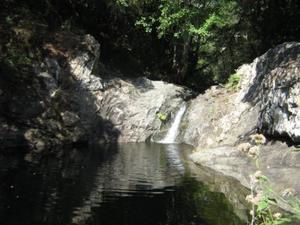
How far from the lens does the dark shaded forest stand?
29.3 metres

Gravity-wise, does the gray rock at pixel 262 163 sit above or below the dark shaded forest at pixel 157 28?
below

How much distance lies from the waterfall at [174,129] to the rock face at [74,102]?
0.37 m

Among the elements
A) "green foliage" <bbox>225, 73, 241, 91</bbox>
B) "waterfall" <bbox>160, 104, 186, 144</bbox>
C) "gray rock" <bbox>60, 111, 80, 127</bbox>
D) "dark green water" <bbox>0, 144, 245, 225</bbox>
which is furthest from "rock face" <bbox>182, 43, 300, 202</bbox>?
"gray rock" <bbox>60, 111, 80, 127</bbox>

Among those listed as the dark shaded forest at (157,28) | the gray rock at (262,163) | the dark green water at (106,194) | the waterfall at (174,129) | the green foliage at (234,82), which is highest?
the dark shaded forest at (157,28)

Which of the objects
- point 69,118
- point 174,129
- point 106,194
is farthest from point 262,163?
point 174,129

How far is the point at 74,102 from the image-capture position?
92.8 ft

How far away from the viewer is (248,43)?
3744cm

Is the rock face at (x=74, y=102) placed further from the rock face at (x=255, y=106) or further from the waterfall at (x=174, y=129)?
the rock face at (x=255, y=106)

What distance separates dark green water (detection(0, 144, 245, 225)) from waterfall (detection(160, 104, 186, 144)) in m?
7.94

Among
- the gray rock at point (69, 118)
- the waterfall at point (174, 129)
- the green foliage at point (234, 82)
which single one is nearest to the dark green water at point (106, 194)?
the gray rock at point (69, 118)

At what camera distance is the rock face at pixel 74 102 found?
2519 centimetres

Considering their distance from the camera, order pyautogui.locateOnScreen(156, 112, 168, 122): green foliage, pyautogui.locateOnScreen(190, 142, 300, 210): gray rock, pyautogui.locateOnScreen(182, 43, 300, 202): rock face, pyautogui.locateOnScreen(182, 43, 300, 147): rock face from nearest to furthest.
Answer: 1. pyautogui.locateOnScreen(190, 142, 300, 210): gray rock
2. pyautogui.locateOnScreen(182, 43, 300, 202): rock face
3. pyautogui.locateOnScreen(182, 43, 300, 147): rock face
4. pyautogui.locateOnScreen(156, 112, 168, 122): green foliage

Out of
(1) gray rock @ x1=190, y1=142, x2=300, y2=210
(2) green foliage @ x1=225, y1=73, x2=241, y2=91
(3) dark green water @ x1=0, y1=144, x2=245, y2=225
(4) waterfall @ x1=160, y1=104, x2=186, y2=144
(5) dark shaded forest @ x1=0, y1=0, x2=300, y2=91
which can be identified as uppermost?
(5) dark shaded forest @ x1=0, y1=0, x2=300, y2=91

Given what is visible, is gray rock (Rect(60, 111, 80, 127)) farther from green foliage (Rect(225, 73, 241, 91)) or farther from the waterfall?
green foliage (Rect(225, 73, 241, 91))
